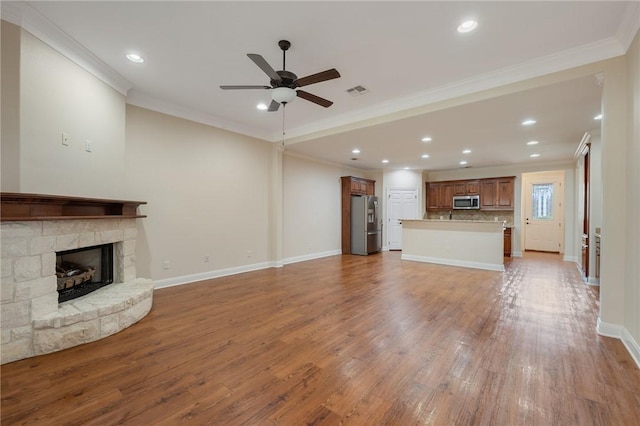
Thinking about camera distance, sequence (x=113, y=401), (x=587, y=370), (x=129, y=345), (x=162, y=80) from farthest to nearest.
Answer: (x=162, y=80) < (x=129, y=345) < (x=587, y=370) < (x=113, y=401)

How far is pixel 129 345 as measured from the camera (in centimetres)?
249

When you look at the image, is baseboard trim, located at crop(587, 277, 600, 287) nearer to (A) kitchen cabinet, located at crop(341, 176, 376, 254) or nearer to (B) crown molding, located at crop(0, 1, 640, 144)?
(B) crown molding, located at crop(0, 1, 640, 144)

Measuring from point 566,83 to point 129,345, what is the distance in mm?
5279

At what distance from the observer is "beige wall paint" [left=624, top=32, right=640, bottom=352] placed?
2307 mm

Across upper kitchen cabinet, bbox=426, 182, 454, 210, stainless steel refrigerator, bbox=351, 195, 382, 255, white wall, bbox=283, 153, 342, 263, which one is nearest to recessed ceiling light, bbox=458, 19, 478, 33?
white wall, bbox=283, 153, 342, 263

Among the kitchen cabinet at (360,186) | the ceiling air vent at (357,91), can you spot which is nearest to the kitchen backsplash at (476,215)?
the kitchen cabinet at (360,186)

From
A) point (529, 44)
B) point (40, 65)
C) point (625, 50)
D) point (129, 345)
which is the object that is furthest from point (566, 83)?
point (40, 65)

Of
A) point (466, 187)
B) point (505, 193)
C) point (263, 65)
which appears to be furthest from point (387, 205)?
point (263, 65)

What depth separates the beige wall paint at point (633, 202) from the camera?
2307 millimetres

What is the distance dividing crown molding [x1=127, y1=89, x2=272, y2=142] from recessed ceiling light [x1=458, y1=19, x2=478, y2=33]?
13.1 feet

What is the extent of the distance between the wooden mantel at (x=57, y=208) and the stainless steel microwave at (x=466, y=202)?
28.6 feet

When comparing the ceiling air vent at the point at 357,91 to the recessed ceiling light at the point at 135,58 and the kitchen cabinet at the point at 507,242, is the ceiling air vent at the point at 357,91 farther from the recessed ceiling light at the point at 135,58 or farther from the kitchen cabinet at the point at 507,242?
the kitchen cabinet at the point at 507,242

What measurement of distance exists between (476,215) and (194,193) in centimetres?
850

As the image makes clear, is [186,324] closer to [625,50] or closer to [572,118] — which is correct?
[625,50]
